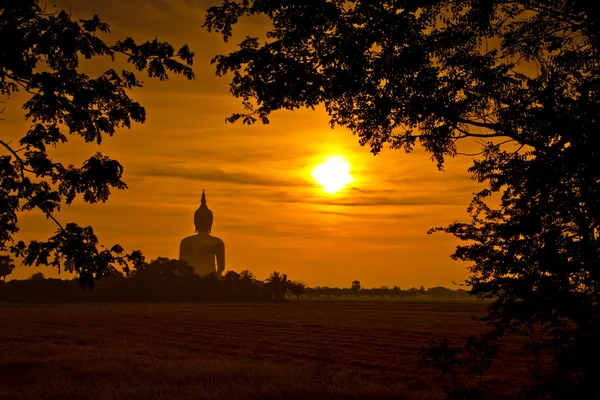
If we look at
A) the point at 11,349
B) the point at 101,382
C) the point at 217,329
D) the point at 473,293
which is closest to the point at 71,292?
the point at 217,329

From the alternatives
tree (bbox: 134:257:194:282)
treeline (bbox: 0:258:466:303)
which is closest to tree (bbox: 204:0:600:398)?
treeline (bbox: 0:258:466:303)

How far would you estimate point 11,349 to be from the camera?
28.7 meters

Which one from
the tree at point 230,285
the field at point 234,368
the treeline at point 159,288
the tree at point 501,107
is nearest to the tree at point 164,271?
the treeline at point 159,288

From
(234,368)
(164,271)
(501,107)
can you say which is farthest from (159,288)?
(501,107)

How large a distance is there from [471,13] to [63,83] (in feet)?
27.2

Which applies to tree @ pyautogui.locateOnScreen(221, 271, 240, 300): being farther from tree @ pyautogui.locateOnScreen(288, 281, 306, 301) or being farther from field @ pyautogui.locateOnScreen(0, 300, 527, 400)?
field @ pyautogui.locateOnScreen(0, 300, 527, 400)

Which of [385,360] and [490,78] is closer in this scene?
[490,78]

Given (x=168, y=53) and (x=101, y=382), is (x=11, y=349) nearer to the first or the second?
(x=101, y=382)

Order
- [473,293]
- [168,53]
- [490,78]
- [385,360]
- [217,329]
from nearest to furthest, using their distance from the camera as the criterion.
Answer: [490,78]
[473,293]
[168,53]
[385,360]
[217,329]

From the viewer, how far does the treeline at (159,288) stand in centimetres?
12469

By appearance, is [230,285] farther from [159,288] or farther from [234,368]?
[234,368]

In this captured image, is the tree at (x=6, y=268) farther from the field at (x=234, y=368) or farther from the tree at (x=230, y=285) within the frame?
the field at (x=234, y=368)

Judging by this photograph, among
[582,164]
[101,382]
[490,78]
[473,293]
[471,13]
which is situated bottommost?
[101,382]

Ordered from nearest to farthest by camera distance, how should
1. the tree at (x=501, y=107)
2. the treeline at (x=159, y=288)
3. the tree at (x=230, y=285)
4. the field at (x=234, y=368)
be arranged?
the tree at (x=501, y=107)
the field at (x=234, y=368)
the treeline at (x=159, y=288)
the tree at (x=230, y=285)
